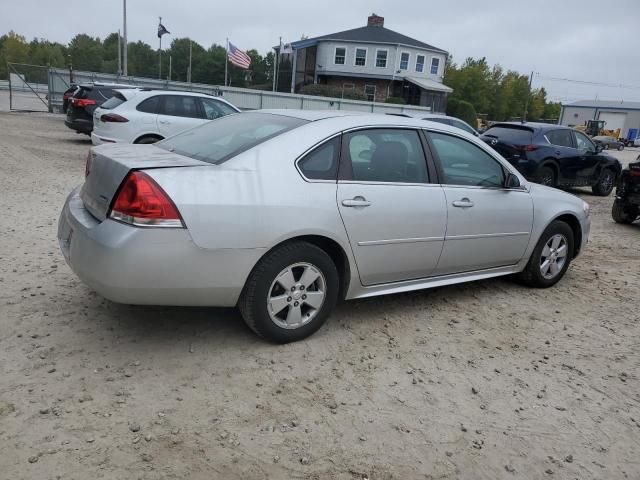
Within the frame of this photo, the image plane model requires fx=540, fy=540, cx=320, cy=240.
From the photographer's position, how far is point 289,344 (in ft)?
12.2

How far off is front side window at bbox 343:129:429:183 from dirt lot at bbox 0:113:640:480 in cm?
116

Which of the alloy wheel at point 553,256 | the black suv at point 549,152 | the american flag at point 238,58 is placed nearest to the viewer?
the alloy wheel at point 553,256

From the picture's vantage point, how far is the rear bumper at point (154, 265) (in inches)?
120

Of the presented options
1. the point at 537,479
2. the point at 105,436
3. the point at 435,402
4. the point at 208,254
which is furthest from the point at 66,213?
the point at 537,479

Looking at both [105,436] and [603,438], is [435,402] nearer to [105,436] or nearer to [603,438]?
[603,438]

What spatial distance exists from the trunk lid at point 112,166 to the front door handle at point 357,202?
3.12 ft

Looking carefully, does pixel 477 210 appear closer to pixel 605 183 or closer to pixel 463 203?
pixel 463 203

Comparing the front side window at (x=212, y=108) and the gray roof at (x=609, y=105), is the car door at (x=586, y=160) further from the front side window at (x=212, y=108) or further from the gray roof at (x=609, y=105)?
the gray roof at (x=609, y=105)

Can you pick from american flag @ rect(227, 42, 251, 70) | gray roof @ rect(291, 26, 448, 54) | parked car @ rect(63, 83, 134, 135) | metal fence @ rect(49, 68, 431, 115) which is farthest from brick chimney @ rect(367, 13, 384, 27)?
parked car @ rect(63, 83, 134, 135)

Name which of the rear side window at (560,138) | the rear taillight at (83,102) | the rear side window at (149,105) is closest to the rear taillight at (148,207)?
the rear side window at (149,105)

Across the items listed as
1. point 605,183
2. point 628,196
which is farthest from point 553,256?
point 605,183

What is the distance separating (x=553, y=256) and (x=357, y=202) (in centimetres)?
267

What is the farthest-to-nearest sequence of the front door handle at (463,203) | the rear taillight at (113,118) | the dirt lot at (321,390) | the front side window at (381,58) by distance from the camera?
the front side window at (381,58) < the rear taillight at (113,118) < the front door handle at (463,203) < the dirt lot at (321,390)

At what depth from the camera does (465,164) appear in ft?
15.1
